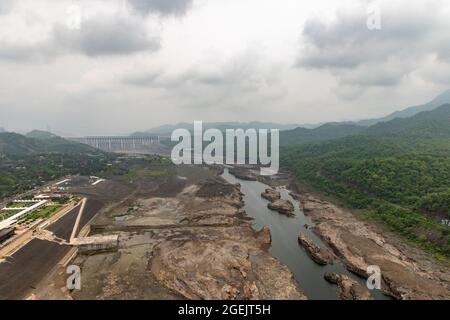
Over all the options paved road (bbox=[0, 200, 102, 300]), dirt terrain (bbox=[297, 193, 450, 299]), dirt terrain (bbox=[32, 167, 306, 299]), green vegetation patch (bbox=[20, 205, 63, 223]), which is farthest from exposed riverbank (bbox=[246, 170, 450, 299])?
green vegetation patch (bbox=[20, 205, 63, 223])

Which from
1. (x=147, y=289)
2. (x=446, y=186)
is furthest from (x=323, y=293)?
(x=446, y=186)

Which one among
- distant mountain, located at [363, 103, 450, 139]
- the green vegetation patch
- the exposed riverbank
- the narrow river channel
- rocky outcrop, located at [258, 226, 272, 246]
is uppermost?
distant mountain, located at [363, 103, 450, 139]

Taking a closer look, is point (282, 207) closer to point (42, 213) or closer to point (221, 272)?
point (221, 272)

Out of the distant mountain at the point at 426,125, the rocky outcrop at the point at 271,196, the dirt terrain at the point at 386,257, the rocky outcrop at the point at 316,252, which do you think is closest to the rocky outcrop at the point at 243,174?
the rocky outcrop at the point at 271,196

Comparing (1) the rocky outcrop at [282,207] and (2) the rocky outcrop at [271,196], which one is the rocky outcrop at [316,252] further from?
(2) the rocky outcrop at [271,196]

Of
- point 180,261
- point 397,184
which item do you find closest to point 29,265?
point 180,261

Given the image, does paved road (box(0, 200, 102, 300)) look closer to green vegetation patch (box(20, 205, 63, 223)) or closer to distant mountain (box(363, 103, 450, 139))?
green vegetation patch (box(20, 205, 63, 223))

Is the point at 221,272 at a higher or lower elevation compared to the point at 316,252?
higher
